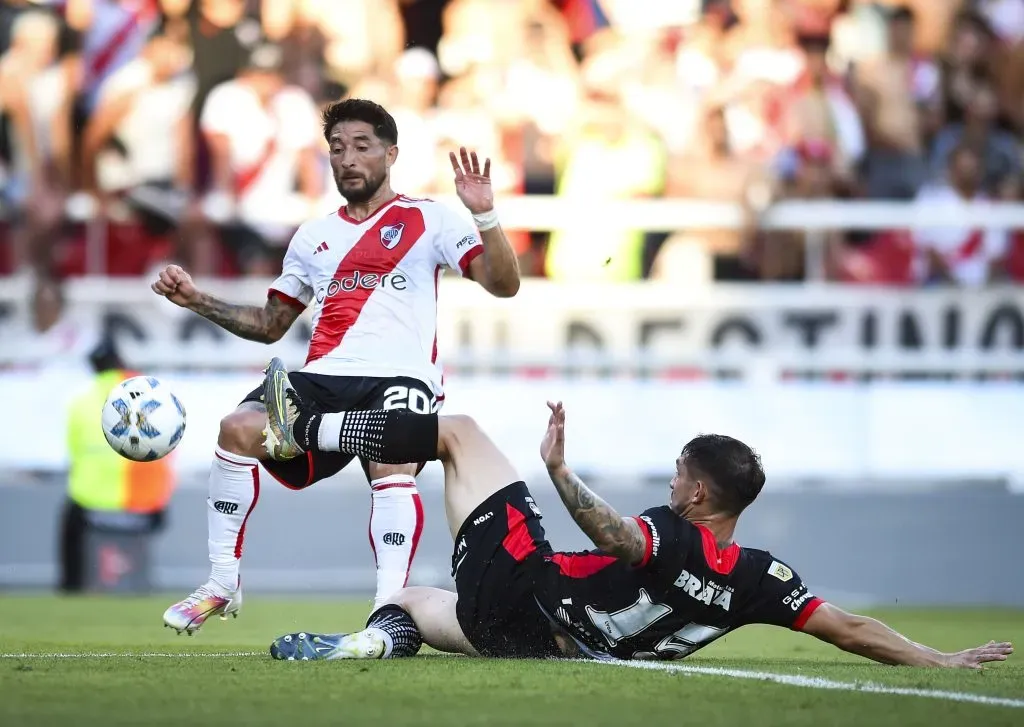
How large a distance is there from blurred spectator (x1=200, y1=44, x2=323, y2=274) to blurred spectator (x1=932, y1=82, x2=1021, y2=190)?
5.29 metres

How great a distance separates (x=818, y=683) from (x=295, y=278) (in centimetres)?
310

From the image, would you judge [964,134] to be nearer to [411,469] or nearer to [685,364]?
[685,364]

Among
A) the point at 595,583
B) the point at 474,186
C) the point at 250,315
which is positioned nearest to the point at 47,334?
the point at 250,315

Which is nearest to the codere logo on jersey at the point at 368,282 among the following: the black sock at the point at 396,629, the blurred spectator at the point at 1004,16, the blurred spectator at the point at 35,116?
the black sock at the point at 396,629

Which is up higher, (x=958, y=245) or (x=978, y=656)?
(x=958, y=245)

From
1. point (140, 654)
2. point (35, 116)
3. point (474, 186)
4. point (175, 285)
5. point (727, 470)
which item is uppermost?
point (35, 116)

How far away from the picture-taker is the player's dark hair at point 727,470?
5969 millimetres

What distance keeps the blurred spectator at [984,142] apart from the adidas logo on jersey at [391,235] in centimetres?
809

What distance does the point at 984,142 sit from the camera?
46.9 ft

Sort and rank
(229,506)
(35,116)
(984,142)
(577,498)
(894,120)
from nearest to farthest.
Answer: (577,498) → (229,506) → (35,116) → (894,120) → (984,142)

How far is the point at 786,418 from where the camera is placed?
13.4 meters

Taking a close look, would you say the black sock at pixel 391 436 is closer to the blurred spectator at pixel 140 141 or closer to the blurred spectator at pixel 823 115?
the blurred spectator at pixel 140 141

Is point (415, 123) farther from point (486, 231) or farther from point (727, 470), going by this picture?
point (727, 470)

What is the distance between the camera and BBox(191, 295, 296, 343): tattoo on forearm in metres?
7.39
